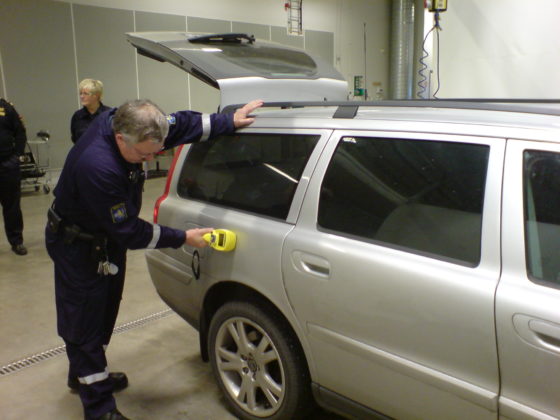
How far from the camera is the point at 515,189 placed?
135 cm

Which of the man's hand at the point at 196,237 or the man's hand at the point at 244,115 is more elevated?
the man's hand at the point at 244,115

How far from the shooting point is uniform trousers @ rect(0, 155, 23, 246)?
4.59m

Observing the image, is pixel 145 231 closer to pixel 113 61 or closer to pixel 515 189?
pixel 515 189

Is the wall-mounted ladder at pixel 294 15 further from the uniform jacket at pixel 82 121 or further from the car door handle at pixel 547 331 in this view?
the car door handle at pixel 547 331

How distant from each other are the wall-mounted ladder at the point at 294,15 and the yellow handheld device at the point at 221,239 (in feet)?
27.8

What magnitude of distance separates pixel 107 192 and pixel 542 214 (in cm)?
148

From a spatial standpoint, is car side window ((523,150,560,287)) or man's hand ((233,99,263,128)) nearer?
car side window ((523,150,560,287))

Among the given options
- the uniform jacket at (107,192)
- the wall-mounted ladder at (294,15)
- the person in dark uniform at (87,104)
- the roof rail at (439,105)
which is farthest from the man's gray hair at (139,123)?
the wall-mounted ladder at (294,15)

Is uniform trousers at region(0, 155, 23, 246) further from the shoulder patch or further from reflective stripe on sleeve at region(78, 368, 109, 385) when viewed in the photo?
the shoulder patch

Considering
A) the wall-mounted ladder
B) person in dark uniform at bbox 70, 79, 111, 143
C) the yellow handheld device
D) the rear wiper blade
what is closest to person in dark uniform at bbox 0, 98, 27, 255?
person in dark uniform at bbox 70, 79, 111, 143

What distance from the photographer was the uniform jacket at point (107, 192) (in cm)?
187

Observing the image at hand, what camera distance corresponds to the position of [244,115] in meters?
2.20

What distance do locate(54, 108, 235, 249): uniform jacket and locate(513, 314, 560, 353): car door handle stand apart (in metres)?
1.28

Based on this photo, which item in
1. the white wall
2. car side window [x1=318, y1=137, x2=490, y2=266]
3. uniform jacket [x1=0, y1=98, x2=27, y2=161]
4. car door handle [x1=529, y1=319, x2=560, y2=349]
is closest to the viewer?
car door handle [x1=529, y1=319, x2=560, y2=349]
